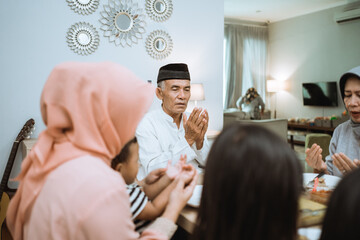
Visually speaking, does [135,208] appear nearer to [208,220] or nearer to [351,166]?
[208,220]

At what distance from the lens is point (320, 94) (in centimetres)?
Answer: 719

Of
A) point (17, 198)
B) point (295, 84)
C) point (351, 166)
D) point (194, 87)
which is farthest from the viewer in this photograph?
point (295, 84)

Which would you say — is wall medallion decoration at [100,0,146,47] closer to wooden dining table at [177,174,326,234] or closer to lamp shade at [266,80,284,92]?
wooden dining table at [177,174,326,234]

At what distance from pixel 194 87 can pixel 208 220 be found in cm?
303

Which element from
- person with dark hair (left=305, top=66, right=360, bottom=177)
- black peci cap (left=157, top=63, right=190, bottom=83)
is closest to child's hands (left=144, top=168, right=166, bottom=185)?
person with dark hair (left=305, top=66, right=360, bottom=177)

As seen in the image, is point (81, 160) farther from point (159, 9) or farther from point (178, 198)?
point (159, 9)

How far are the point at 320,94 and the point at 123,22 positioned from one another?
5.61 m

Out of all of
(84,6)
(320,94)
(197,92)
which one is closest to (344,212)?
(197,92)

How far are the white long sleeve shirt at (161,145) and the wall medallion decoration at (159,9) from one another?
69.2 inches

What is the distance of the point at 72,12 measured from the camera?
314 cm

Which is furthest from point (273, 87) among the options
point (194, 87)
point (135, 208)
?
point (135, 208)

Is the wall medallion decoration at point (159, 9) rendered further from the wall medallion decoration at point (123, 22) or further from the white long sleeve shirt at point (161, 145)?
the white long sleeve shirt at point (161, 145)

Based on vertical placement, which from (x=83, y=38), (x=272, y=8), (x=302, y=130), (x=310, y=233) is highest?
(x=272, y=8)

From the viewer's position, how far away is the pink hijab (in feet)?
2.59
